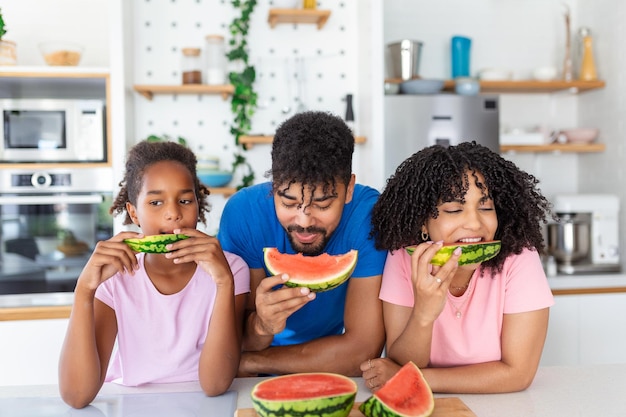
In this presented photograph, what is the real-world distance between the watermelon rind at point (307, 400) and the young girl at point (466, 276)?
0.34m

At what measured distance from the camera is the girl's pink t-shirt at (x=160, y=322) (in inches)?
73.7

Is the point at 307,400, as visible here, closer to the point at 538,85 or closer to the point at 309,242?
the point at 309,242

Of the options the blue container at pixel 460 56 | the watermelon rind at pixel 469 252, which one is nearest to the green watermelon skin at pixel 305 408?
the watermelon rind at pixel 469 252

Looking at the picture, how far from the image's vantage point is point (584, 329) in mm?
4055

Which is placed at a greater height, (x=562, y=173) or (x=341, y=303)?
(x=562, y=173)

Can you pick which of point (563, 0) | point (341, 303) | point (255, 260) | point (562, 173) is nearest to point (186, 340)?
point (255, 260)

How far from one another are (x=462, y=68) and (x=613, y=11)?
1232mm

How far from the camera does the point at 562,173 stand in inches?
209

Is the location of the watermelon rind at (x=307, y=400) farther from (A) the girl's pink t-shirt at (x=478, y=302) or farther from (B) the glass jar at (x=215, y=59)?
(B) the glass jar at (x=215, y=59)

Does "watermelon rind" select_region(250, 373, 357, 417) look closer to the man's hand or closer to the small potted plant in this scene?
the man's hand

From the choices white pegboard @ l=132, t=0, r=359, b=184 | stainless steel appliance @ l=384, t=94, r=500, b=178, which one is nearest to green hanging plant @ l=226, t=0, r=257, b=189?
white pegboard @ l=132, t=0, r=359, b=184

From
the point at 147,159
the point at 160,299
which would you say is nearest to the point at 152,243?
the point at 160,299

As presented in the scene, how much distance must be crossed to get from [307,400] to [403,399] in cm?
25

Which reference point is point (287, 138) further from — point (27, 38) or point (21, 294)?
point (27, 38)
